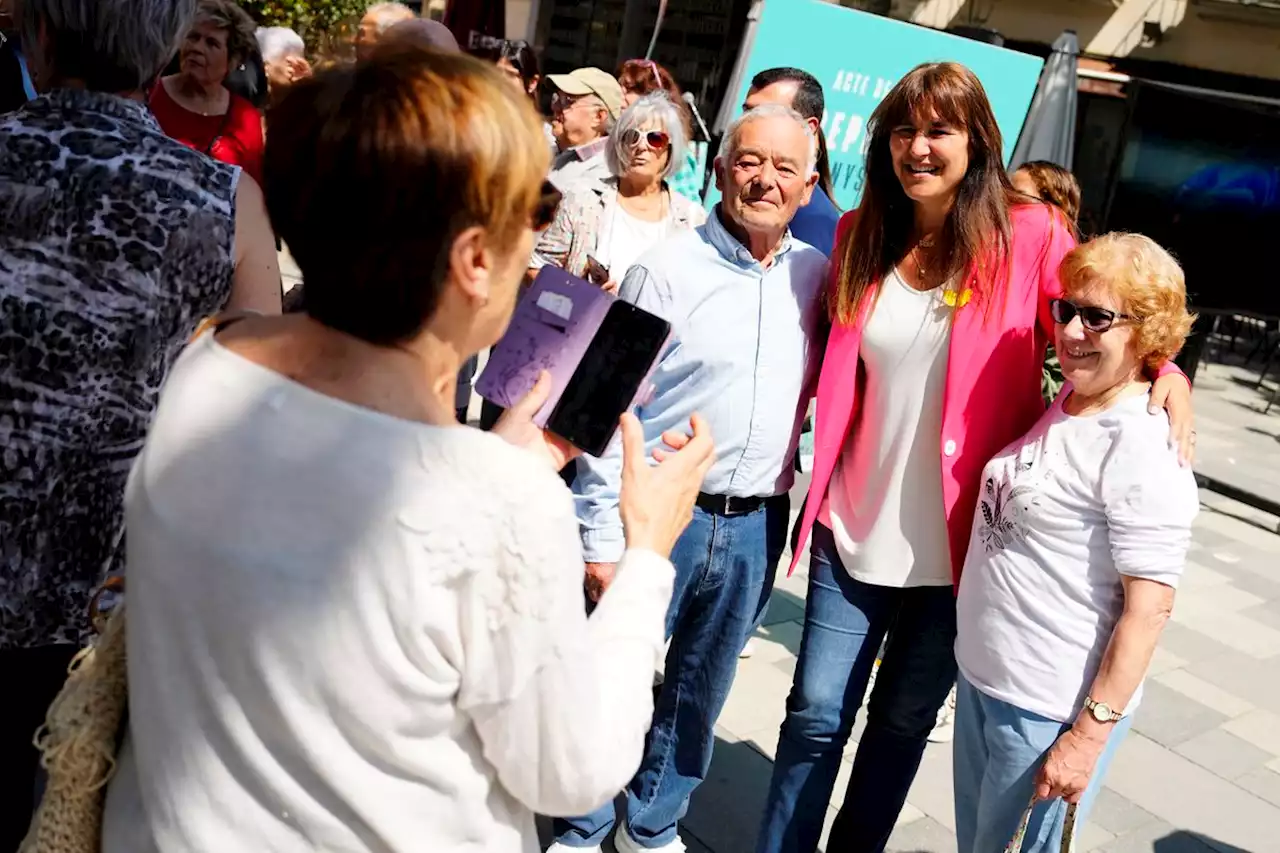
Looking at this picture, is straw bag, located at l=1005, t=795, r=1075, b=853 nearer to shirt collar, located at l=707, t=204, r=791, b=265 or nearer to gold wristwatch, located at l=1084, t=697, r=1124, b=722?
gold wristwatch, located at l=1084, t=697, r=1124, b=722

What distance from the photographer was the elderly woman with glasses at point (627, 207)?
385 centimetres

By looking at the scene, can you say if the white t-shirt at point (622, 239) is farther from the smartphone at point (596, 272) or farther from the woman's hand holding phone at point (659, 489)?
the woman's hand holding phone at point (659, 489)

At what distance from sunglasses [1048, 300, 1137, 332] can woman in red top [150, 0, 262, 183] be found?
275 cm

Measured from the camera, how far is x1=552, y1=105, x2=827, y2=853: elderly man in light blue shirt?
2568 millimetres

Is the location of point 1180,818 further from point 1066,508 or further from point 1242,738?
point 1066,508

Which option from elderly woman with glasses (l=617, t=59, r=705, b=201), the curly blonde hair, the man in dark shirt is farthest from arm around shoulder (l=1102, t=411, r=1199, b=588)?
elderly woman with glasses (l=617, t=59, r=705, b=201)

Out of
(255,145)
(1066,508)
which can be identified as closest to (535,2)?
(255,145)

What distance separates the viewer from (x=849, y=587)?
2564 mm

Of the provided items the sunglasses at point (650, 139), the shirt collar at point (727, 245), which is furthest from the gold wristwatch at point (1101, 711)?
the sunglasses at point (650, 139)

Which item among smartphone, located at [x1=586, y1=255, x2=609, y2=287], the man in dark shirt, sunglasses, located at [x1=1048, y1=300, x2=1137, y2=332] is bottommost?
smartphone, located at [x1=586, y1=255, x2=609, y2=287]

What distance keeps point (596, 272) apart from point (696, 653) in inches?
57.1

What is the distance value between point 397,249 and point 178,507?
0.32 metres

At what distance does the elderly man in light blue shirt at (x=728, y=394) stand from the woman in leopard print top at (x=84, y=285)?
1.06 m

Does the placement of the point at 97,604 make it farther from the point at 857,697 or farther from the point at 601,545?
the point at 857,697
